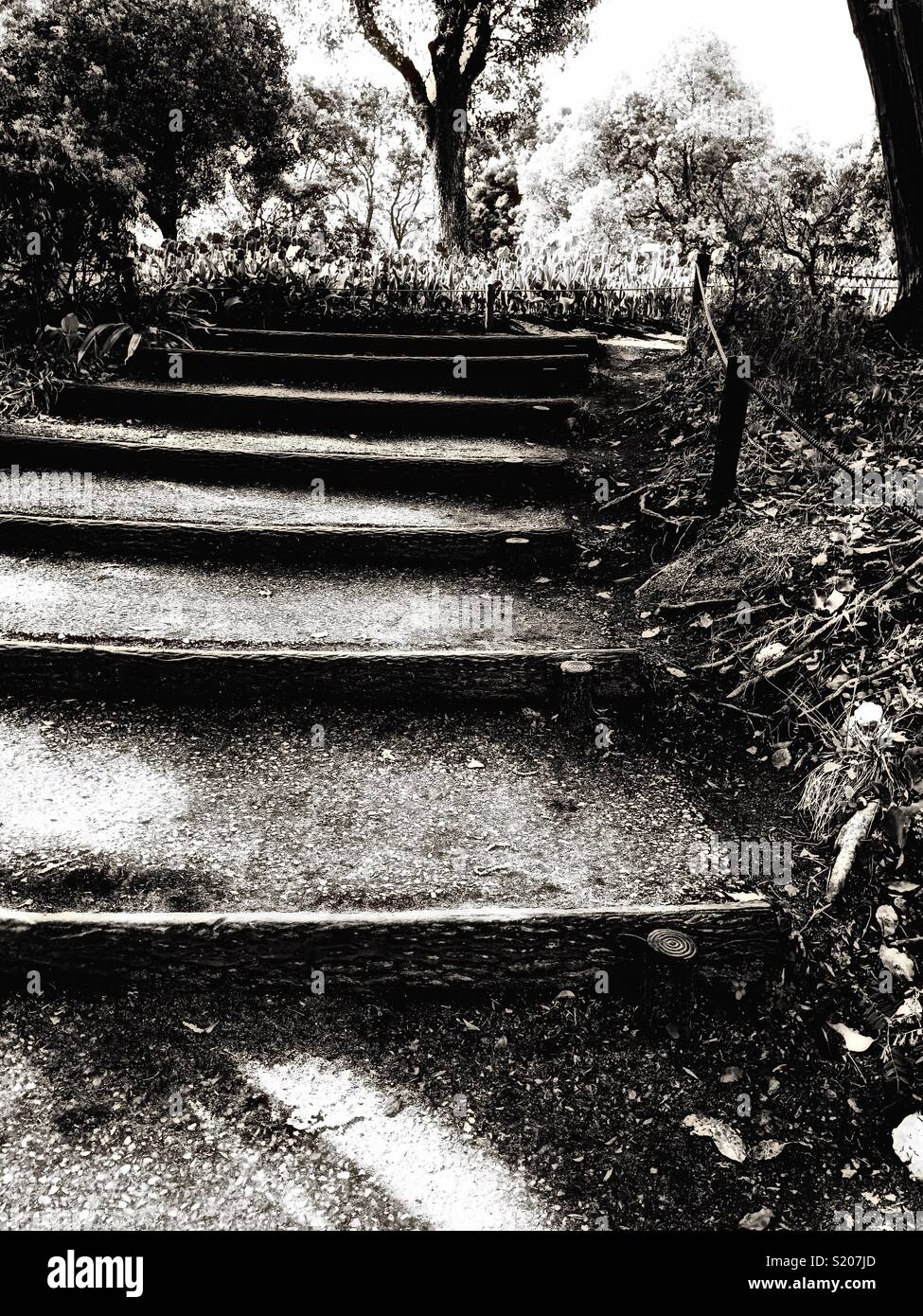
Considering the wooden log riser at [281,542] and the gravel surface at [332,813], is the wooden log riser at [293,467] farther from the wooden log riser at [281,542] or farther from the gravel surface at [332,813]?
the gravel surface at [332,813]

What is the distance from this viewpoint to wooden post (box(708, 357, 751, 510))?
3.86 metres

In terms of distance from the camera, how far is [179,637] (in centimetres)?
350

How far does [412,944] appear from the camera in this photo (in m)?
2.23

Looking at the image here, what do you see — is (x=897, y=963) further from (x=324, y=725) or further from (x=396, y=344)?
(x=396, y=344)

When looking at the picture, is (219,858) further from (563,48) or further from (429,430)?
(563,48)

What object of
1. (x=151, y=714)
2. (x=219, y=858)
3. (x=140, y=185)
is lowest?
(x=219, y=858)

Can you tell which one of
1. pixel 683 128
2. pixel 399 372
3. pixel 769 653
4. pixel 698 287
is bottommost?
pixel 769 653

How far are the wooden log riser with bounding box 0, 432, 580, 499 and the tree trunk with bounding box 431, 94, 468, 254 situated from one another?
11.1m

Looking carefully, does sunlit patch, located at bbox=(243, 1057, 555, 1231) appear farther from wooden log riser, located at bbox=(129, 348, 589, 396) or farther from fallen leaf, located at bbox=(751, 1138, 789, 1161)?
wooden log riser, located at bbox=(129, 348, 589, 396)

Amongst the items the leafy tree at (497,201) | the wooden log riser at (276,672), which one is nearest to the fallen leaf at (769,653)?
the wooden log riser at (276,672)

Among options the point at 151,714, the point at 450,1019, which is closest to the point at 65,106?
the point at 151,714

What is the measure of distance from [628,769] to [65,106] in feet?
38.8

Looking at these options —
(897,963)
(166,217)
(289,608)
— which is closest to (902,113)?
(289,608)

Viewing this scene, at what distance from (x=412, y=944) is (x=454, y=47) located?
1652cm
